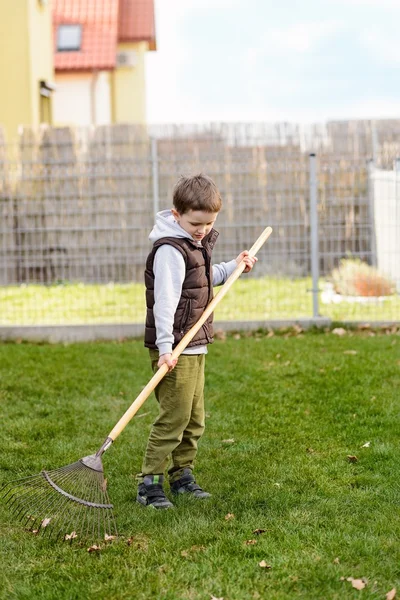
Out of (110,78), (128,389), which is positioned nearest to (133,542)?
(128,389)

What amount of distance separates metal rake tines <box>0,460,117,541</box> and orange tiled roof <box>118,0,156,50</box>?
22.8m

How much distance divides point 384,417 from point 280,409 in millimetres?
751

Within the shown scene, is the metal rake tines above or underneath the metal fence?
underneath

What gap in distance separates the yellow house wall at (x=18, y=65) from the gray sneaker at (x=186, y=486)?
1292 centimetres

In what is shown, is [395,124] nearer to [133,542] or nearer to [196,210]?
[196,210]

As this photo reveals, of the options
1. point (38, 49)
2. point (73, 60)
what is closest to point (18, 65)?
point (38, 49)

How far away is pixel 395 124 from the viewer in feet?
37.9

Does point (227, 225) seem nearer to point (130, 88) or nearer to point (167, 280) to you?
point (167, 280)

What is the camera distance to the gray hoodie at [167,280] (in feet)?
14.3

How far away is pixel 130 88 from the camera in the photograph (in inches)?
1027

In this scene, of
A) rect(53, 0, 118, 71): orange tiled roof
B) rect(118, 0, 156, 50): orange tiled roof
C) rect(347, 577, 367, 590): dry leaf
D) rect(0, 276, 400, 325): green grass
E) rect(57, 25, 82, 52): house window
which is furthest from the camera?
rect(118, 0, 156, 50): orange tiled roof

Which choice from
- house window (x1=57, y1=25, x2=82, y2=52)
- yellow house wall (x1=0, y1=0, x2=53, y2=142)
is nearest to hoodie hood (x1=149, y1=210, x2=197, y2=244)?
yellow house wall (x1=0, y1=0, x2=53, y2=142)

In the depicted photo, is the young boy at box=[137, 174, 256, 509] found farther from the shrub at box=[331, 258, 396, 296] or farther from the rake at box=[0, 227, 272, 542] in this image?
the shrub at box=[331, 258, 396, 296]

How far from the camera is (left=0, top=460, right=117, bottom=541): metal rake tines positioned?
13.3ft
